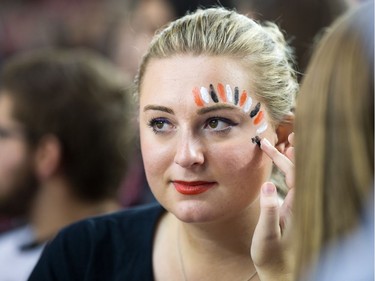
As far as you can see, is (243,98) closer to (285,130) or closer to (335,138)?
(285,130)

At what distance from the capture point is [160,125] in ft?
5.49

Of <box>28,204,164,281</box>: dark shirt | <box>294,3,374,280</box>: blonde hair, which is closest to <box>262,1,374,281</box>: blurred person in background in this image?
<box>294,3,374,280</box>: blonde hair

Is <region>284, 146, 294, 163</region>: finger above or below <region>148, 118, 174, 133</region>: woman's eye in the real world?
below

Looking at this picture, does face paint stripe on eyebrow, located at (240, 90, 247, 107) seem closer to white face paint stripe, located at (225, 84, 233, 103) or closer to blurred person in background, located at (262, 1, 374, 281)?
white face paint stripe, located at (225, 84, 233, 103)

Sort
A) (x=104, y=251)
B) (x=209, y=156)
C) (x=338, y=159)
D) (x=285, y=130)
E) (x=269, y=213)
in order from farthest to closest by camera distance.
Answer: (x=104, y=251)
(x=285, y=130)
(x=209, y=156)
(x=269, y=213)
(x=338, y=159)

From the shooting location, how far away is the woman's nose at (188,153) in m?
1.58

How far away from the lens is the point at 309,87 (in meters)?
1.26

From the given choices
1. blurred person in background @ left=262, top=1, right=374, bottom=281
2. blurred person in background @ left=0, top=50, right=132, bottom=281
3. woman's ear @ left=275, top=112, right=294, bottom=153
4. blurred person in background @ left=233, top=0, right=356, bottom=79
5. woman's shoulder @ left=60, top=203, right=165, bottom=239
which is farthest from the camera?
blurred person in background @ left=0, top=50, right=132, bottom=281

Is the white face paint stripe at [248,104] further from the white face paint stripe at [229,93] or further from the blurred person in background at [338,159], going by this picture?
the blurred person in background at [338,159]

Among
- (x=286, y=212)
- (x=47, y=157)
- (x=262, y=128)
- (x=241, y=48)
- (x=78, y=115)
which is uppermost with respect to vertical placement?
(x=241, y=48)

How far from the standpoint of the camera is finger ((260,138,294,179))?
155cm

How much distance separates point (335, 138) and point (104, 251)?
823 millimetres

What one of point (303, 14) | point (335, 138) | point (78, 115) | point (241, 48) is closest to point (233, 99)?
point (241, 48)

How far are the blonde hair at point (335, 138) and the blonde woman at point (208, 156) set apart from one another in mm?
256
